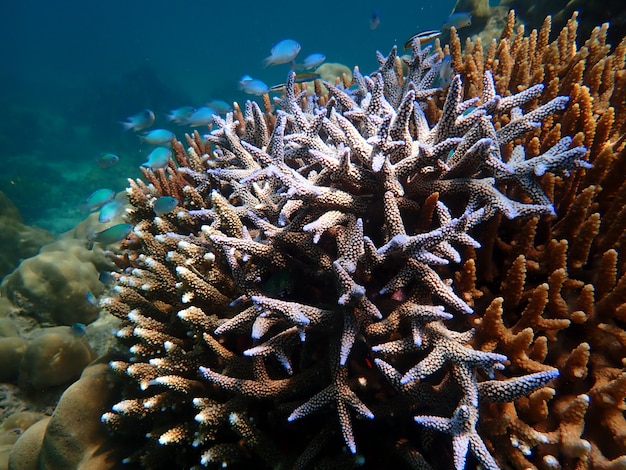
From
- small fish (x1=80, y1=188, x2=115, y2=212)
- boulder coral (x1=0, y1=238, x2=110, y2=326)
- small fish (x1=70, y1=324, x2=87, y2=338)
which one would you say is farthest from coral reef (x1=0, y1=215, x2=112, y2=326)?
small fish (x1=70, y1=324, x2=87, y2=338)

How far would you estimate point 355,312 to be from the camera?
6.32 ft

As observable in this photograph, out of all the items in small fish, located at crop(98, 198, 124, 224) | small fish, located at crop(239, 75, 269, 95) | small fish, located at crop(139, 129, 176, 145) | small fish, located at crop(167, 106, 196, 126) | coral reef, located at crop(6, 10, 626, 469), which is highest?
small fish, located at crop(167, 106, 196, 126)

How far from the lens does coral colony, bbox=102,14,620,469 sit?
1834 millimetres

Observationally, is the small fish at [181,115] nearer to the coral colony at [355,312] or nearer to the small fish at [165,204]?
the small fish at [165,204]

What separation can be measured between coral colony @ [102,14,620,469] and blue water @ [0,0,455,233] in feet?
31.2

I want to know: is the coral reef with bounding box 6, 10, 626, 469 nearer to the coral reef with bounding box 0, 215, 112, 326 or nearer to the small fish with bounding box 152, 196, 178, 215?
the small fish with bounding box 152, 196, 178, 215

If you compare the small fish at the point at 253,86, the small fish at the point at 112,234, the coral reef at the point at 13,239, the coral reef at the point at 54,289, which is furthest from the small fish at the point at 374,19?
the coral reef at the point at 13,239

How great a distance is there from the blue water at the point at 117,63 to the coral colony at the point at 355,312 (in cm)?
951

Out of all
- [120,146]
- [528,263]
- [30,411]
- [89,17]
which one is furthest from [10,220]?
[89,17]

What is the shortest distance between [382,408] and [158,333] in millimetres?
1707

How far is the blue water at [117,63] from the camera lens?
1086 inches

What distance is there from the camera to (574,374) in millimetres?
1820

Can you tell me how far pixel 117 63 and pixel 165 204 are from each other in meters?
73.1

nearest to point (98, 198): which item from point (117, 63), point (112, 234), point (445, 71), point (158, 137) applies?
point (158, 137)
